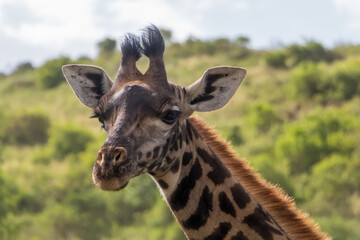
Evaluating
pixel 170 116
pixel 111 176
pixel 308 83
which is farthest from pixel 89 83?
pixel 308 83

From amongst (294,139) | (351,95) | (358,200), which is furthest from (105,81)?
(351,95)

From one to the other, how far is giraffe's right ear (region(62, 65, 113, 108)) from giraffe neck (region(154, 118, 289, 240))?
1.05 m

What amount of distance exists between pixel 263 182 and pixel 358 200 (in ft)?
123

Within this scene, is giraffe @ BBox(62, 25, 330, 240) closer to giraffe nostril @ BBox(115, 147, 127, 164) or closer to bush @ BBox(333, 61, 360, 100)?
giraffe nostril @ BBox(115, 147, 127, 164)

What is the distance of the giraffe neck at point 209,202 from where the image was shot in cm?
697

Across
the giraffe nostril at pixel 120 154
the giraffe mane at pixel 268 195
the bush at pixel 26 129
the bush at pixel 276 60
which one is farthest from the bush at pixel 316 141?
the giraffe nostril at pixel 120 154

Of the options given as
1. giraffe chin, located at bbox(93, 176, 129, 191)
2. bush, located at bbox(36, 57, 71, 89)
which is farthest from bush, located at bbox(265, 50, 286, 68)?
giraffe chin, located at bbox(93, 176, 129, 191)

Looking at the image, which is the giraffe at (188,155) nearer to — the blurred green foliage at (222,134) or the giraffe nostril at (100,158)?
the giraffe nostril at (100,158)

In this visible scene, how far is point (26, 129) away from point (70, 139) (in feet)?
33.6

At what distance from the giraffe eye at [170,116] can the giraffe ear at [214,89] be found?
41 centimetres

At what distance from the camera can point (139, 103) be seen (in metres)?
6.85

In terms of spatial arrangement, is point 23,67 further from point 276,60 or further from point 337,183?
point 337,183

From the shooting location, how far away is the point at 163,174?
278 inches

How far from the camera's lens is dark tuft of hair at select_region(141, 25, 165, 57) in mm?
7492
